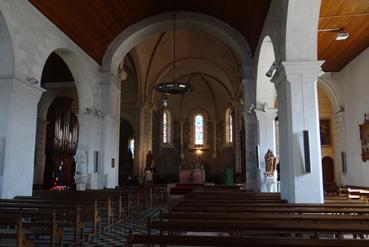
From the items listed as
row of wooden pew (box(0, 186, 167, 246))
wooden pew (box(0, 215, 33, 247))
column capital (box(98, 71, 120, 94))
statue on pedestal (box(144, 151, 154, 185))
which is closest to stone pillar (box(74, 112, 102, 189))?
column capital (box(98, 71, 120, 94))

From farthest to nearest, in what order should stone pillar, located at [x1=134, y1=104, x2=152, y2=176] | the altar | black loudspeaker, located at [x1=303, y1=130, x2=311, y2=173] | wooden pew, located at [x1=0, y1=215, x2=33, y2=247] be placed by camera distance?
1. the altar
2. stone pillar, located at [x1=134, y1=104, x2=152, y2=176]
3. black loudspeaker, located at [x1=303, y1=130, x2=311, y2=173]
4. wooden pew, located at [x1=0, y1=215, x2=33, y2=247]

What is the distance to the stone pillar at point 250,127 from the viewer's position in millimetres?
12617

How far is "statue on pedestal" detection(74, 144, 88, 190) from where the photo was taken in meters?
11.6

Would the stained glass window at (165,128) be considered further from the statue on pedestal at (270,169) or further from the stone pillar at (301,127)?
the stone pillar at (301,127)

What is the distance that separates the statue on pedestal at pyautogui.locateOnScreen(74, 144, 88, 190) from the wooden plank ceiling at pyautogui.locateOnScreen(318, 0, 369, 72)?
8.91 m

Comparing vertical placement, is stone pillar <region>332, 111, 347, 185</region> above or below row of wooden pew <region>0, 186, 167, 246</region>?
above

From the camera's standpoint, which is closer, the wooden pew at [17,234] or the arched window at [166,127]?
the wooden pew at [17,234]

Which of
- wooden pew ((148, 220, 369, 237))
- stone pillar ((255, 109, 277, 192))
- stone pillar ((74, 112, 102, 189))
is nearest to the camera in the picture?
wooden pew ((148, 220, 369, 237))

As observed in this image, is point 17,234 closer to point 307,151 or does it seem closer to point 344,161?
point 307,151

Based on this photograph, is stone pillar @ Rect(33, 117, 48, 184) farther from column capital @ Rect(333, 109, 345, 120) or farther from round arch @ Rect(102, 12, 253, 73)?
column capital @ Rect(333, 109, 345, 120)

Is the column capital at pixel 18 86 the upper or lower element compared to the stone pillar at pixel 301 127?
upper

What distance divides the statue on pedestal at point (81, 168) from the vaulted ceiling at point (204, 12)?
3.71m

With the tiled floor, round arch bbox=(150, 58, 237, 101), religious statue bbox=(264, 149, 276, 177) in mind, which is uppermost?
round arch bbox=(150, 58, 237, 101)

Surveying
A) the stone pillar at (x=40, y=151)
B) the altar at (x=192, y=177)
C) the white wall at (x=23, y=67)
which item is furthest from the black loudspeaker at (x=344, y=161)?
the stone pillar at (x=40, y=151)
